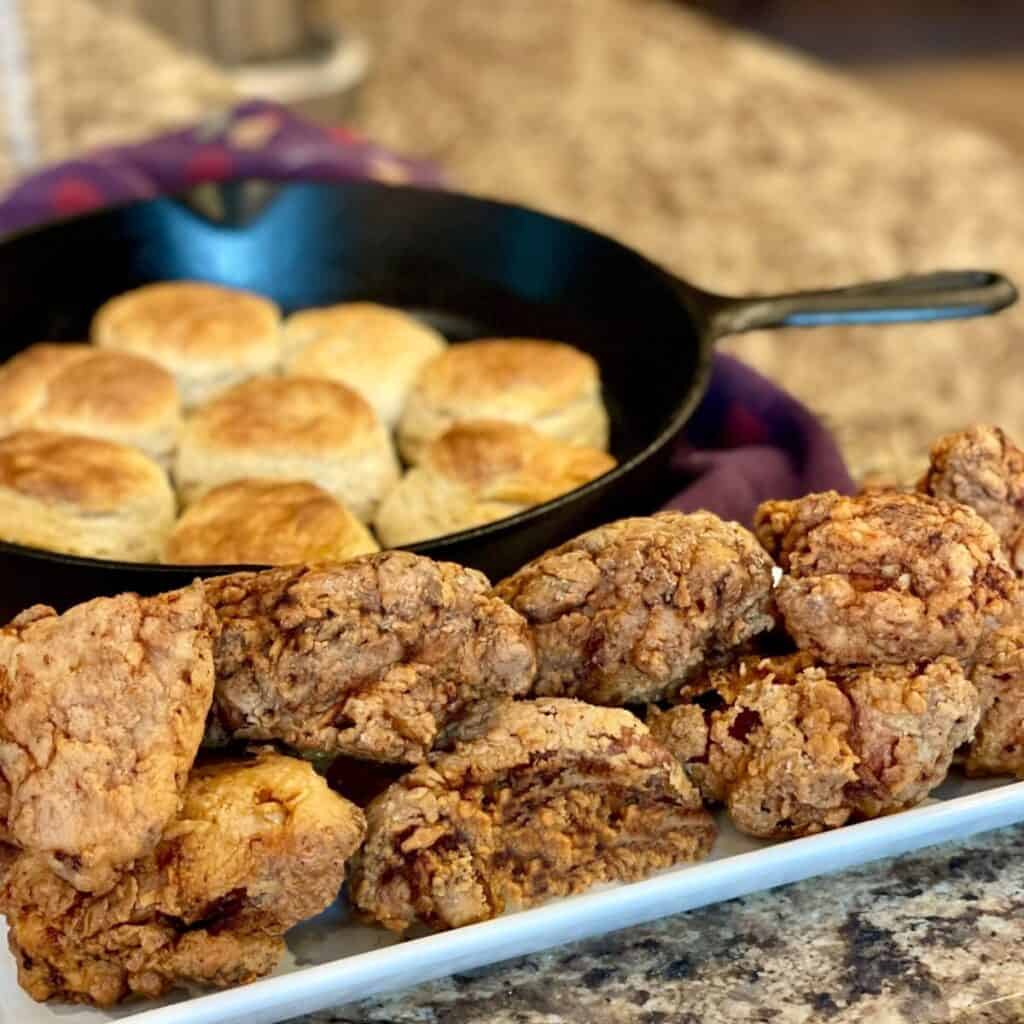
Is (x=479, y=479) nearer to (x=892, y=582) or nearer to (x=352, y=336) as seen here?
(x=352, y=336)

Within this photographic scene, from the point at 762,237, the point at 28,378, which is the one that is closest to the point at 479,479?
the point at 28,378

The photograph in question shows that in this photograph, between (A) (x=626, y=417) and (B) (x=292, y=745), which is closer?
(B) (x=292, y=745)

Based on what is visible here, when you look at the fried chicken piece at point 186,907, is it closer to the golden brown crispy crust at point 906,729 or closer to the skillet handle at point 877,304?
the golden brown crispy crust at point 906,729

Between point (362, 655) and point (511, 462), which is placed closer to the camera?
point (362, 655)

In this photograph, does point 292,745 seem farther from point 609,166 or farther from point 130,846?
point 609,166

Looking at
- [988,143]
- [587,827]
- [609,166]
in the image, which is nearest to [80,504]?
[587,827]

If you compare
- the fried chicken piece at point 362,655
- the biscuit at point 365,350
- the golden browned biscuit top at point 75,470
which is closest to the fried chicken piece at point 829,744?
the fried chicken piece at point 362,655

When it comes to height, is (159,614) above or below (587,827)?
above
